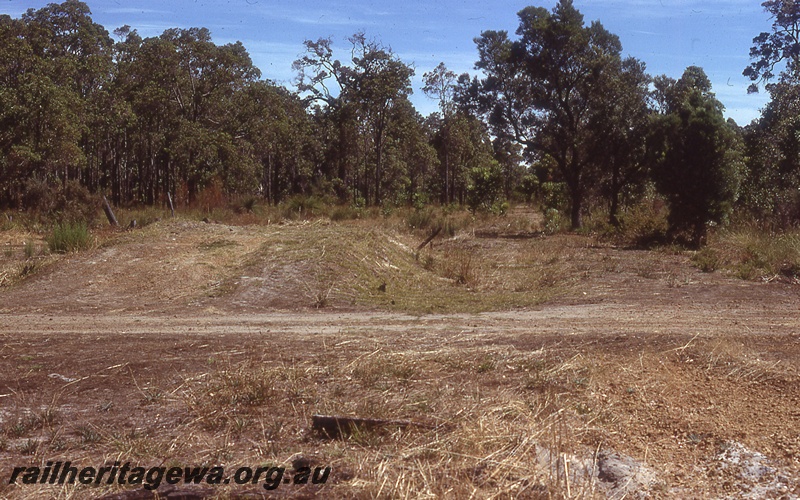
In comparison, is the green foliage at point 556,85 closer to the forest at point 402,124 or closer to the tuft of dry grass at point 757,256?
the forest at point 402,124

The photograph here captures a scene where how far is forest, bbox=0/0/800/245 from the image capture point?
66.3ft

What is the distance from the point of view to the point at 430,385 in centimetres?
591

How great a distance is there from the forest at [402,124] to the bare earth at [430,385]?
9.77 m

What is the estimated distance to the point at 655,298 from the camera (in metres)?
10.8

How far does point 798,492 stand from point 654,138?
20.5m

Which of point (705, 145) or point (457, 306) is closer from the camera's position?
point (457, 306)

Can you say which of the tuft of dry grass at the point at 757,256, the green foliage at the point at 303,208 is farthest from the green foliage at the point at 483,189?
the tuft of dry grass at the point at 757,256

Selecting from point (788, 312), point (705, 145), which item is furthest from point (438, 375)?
point (705, 145)

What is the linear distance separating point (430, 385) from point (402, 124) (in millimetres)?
33479

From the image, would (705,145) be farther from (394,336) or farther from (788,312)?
(394,336)

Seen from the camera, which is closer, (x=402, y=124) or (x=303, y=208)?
(x=303, y=208)

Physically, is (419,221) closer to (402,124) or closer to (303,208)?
(303,208)

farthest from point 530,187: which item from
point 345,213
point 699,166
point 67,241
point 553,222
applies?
point 67,241

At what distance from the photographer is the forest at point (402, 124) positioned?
2020cm
